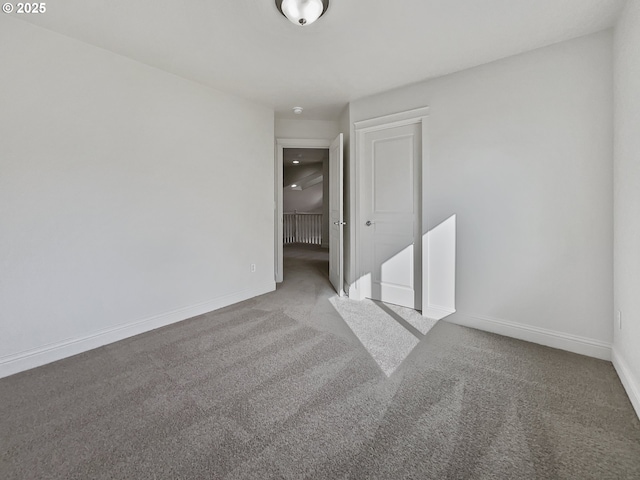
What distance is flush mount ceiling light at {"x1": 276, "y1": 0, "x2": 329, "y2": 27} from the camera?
1.77 m

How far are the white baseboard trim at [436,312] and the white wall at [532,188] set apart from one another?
0.11 m

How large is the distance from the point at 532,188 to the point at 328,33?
2.03 metres

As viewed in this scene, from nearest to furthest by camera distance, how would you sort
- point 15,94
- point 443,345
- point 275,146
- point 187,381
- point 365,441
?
point 365,441
point 187,381
point 15,94
point 443,345
point 275,146

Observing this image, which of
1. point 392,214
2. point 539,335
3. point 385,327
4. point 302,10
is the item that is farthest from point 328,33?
point 539,335

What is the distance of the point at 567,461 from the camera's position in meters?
1.24


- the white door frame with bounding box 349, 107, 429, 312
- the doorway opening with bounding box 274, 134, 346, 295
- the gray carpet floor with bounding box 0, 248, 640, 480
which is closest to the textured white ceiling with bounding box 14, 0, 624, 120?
the white door frame with bounding box 349, 107, 429, 312

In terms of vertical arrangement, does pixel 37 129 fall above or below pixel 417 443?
above

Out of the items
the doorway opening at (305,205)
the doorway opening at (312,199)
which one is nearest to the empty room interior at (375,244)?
the doorway opening at (312,199)

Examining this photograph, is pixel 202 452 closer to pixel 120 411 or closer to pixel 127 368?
pixel 120 411

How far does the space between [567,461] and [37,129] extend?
362 centimetres

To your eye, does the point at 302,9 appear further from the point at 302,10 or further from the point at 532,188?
the point at 532,188

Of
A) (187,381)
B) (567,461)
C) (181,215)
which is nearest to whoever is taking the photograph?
(567,461)

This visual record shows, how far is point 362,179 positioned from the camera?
3479 millimetres

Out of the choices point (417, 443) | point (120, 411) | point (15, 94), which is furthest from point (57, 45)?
point (417, 443)
